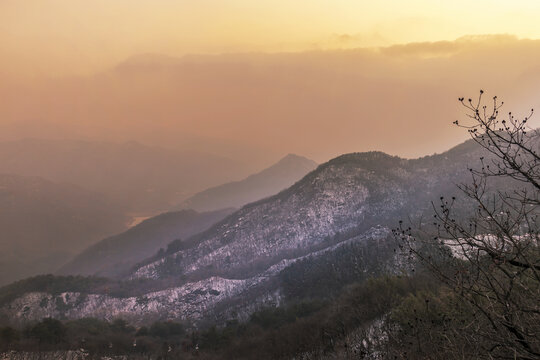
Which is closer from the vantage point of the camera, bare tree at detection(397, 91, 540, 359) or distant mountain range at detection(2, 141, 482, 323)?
bare tree at detection(397, 91, 540, 359)

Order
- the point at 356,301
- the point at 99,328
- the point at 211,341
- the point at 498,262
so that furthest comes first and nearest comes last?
the point at 99,328
the point at 211,341
the point at 356,301
the point at 498,262

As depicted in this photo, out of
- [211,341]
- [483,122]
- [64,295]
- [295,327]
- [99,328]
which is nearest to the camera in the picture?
[483,122]

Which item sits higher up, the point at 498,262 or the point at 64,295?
the point at 498,262

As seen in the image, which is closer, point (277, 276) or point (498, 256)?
point (498, 256)

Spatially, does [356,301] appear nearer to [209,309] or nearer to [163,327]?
[163,327]

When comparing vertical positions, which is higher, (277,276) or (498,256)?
(498,256)

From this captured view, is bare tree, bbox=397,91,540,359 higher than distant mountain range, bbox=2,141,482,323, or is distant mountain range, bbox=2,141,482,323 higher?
bare tree, bbox=397,91,540,359

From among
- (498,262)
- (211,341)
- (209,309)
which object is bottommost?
(209,309)

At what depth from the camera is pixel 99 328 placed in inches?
4491

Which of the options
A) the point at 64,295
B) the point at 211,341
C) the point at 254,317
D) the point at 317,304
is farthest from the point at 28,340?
the point at 64,295

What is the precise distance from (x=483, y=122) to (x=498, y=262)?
11.5ft

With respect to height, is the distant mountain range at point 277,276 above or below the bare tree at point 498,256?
below

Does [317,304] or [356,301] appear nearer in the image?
[356,301]

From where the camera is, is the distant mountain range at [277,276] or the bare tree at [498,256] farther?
the distant mountain range at [277,276]
